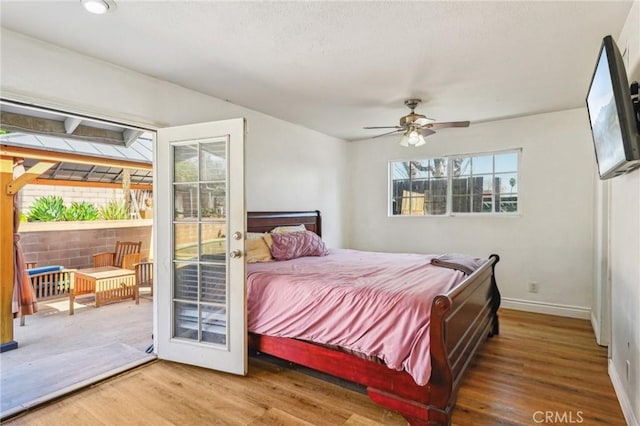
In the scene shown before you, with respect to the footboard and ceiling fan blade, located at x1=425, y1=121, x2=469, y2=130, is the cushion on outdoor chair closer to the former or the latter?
the footboard

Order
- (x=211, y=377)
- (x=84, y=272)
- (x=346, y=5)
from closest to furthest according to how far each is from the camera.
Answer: (x=346, y=5) < (x=211, y=377) < (x=84, y=272)

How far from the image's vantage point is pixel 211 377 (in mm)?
2688

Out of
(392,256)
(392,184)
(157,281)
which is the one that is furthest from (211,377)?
(392,184)

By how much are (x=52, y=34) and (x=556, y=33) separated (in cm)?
342

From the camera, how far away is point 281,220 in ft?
14.5

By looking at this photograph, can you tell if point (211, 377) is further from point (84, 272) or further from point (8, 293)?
point (84, 272)

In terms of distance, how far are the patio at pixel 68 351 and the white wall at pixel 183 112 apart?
1.96 m

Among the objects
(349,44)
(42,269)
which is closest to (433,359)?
(349,44)

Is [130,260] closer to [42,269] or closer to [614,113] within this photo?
[42,269]

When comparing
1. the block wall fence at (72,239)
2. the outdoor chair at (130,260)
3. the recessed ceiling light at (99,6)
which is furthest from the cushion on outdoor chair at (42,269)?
the recessed ceiling light at (99,6)

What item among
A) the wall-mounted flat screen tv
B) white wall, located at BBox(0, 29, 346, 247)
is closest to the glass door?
white wall, located at BBox(0, 29, 346, 247)

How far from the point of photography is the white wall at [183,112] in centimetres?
234

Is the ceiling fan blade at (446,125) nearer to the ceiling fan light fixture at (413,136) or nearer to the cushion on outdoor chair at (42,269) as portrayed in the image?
the ceiling fan light fixture at (413,136)

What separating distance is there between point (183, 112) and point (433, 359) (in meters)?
3.01
